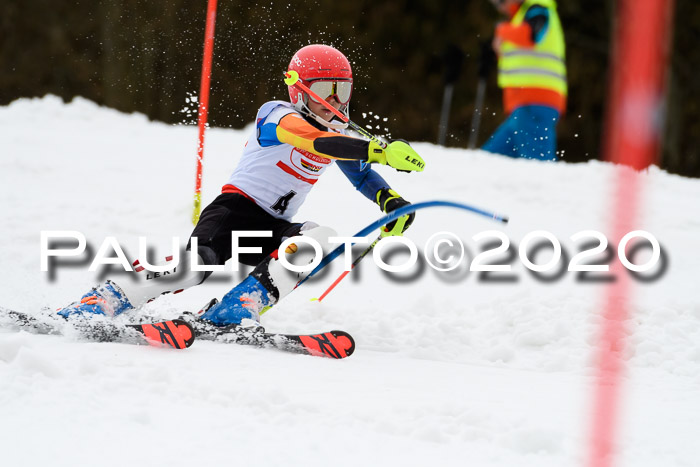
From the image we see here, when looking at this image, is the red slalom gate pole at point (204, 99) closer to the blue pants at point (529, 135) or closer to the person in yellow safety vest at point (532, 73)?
the person in yellow safety vest at point (532, 73)

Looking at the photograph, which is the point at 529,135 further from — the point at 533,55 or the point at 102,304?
the point at 102,304

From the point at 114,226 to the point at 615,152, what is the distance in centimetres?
493

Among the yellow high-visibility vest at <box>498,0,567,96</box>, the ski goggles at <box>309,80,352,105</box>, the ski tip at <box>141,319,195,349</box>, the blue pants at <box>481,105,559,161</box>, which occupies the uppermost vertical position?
the yellow high-visibility vest at <box>498,0,567,96</box>

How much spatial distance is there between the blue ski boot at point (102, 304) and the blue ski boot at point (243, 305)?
1.18 ft

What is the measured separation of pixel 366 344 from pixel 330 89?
116cm

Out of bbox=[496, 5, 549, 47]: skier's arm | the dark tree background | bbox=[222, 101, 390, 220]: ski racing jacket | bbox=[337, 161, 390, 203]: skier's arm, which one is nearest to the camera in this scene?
bbox=[222, 101, 390, 220]: ski racing jacket

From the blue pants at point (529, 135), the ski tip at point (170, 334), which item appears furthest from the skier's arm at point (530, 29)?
the ski tip at point (170, 334)

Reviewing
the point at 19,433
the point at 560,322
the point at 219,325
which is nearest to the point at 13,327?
the point at 219,325

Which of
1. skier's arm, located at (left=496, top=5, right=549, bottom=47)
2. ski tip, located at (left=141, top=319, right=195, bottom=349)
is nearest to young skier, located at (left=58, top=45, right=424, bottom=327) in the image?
ski tip, located at (left=141, top=319, right=195, bottom=349)

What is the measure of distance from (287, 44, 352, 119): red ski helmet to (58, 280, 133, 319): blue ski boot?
1108 mm

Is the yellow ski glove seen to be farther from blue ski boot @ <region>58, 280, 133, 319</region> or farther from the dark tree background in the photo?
the dark tree background

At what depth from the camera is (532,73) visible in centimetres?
739

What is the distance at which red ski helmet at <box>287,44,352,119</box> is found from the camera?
381 centimetres

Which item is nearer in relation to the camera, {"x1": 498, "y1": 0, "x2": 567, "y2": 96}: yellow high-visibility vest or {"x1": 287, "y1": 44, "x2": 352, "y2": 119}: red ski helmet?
{"x1": 287, "y1": 44, "x2": 352, "y2": 119}: red ski helmet
